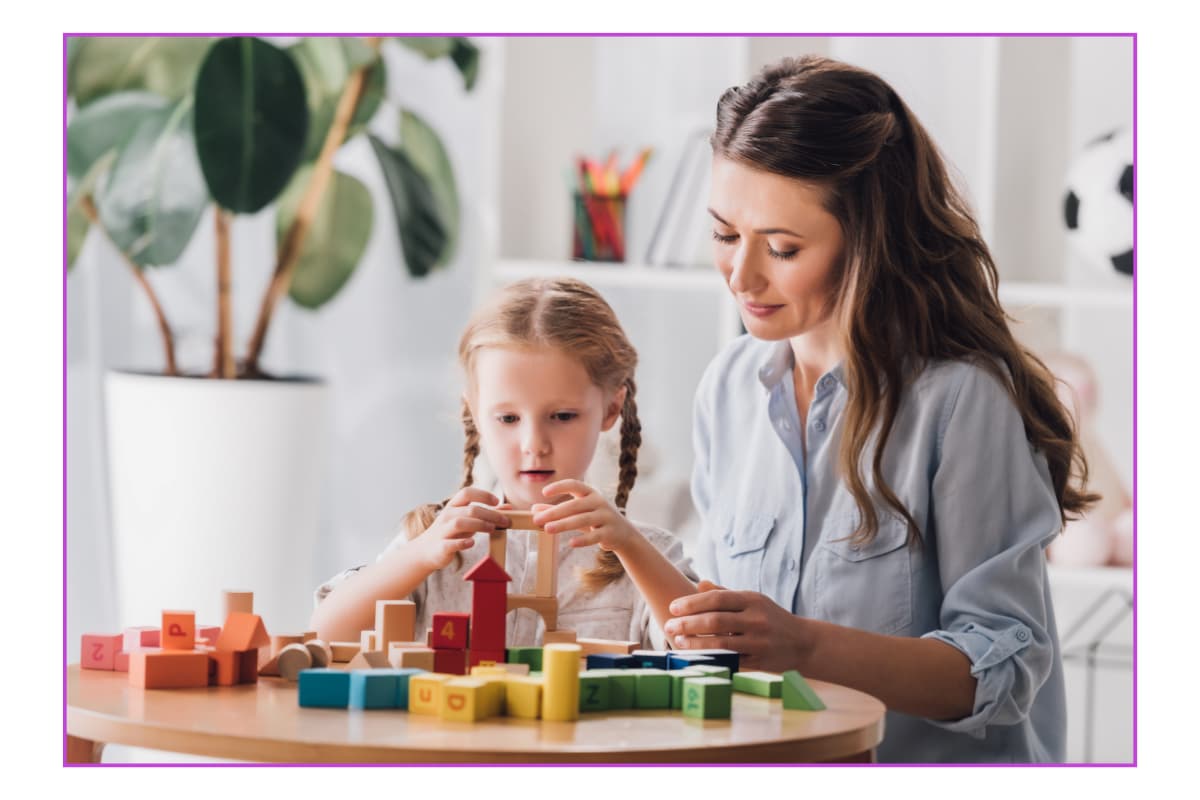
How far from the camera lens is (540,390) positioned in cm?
144

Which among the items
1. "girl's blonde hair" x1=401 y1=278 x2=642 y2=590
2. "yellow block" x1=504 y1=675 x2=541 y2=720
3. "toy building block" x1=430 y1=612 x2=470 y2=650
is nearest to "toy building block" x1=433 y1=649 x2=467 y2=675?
"toy building block" x1=430 y1=612 x2=470 y2=650

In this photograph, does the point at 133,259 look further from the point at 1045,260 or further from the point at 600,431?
Result: the point at 1045,260

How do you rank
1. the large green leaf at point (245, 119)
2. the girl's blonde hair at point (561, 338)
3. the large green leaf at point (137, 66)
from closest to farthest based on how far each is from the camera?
the girl's blonde hair at point (561, 338) → the large green leaf at point (245, 119) → the large green leaf at point (137, 66)

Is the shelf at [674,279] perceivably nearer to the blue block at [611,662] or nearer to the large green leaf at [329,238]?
the large green leaf at [329,238]

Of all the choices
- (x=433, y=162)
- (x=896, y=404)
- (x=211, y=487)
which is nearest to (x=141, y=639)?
(x=896, y=404)

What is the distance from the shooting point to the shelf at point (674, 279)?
2.45m

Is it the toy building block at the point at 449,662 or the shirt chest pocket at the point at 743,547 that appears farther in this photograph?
the shirt chest pocket at the point at 743,547

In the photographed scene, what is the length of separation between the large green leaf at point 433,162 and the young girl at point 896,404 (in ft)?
4.40

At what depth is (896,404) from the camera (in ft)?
4.49

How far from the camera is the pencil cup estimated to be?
2574 millimetres

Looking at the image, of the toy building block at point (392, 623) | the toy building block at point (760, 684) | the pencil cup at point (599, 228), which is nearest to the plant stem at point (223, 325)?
the pencil cup at point (599, 228)

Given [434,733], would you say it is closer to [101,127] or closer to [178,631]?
[178,631]
